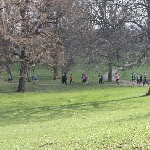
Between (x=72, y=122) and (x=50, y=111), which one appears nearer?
(x=72, y=122)

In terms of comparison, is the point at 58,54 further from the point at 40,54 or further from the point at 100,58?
the point at 100,58

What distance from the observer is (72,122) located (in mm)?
20484

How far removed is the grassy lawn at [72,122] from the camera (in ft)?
38.5

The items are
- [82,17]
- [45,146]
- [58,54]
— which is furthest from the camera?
[58,54]

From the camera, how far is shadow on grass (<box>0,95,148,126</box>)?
23.4 metres

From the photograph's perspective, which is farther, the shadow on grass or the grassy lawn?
the shadow on grass

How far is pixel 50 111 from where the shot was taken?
26.6 meters

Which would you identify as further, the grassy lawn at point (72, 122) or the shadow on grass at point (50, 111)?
the shadow on grass at point (50, 111)

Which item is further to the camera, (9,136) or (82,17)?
(82,17)

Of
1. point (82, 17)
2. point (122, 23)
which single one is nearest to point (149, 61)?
point (122, 23)

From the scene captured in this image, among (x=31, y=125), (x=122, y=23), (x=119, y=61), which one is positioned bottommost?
(x=31, y=125)

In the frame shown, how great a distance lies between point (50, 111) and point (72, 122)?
631 cm

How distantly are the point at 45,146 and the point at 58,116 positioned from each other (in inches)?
459

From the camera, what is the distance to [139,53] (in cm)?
2794
